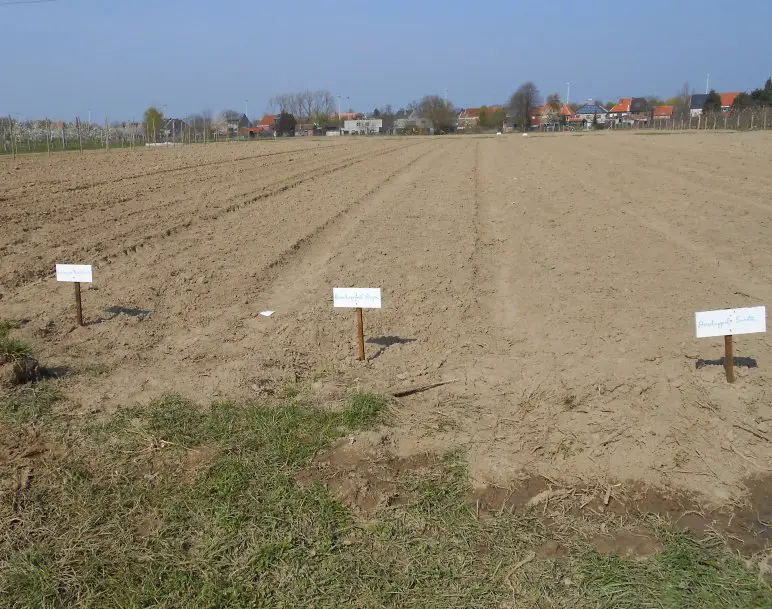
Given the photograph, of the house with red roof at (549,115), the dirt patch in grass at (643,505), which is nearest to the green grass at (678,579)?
the dirt patch in grass at (643,505)

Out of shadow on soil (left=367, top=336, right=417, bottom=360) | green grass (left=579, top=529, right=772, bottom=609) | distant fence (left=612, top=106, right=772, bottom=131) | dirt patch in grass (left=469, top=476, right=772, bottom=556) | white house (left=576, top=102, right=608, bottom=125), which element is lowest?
green grass (left=579, top=529, right=772, bottom=609)

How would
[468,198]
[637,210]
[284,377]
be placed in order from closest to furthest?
[284,377], [637,210], [468,198]

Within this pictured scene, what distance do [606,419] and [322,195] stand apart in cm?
1380

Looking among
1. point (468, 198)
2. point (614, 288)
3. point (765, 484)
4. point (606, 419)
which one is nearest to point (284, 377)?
point (606, 419)

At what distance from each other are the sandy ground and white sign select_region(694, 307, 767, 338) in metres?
0.40

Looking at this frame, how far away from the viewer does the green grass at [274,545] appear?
11.1ft

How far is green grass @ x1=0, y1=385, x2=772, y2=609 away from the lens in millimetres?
3381

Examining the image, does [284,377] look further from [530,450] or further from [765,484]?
[765,484]

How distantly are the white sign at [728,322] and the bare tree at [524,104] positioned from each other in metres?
101

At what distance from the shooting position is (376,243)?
1142 centimetres

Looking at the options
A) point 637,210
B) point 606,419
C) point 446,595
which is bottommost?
point 446,595

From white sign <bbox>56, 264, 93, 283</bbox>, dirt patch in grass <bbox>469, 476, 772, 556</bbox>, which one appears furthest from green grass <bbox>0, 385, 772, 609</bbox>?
white sign <bbox>56, 264, 93, 283</bbox>

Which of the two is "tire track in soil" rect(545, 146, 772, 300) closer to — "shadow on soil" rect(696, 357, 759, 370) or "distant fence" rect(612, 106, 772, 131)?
"shadow on soil" rect(696, 357, 759, 370)

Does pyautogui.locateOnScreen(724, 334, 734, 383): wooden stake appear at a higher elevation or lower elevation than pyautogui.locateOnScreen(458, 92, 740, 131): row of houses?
lower
